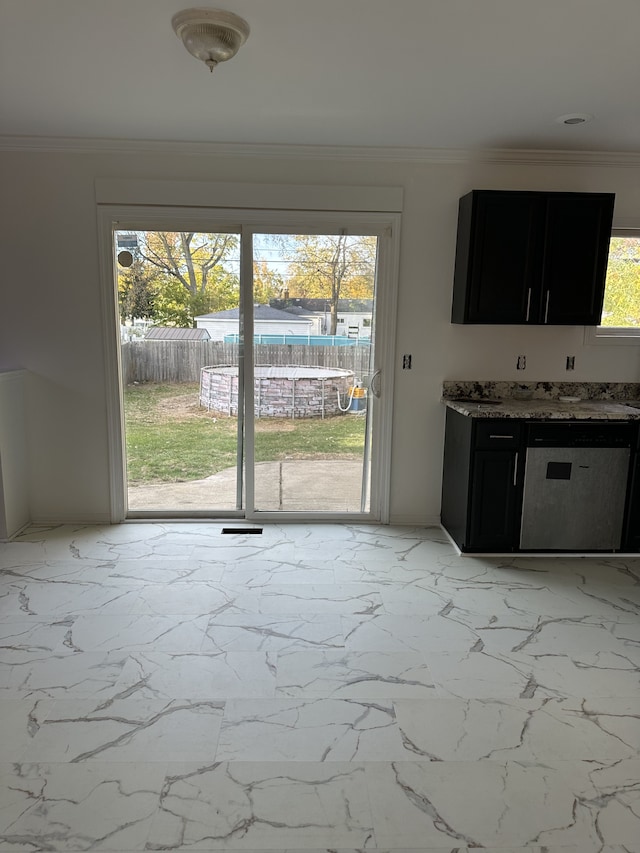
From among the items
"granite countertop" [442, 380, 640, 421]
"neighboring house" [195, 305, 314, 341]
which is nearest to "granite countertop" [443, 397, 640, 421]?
"granite countertop" [442, 380, 640, 421]

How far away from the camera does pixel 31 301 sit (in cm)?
388

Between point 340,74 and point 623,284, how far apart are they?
8.12 feet

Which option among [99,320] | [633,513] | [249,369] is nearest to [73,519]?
[99,320]

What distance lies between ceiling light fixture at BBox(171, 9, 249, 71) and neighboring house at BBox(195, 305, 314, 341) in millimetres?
1812

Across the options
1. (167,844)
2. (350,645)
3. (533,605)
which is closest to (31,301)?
(350,645)

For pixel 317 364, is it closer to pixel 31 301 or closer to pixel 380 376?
pixel 380 376

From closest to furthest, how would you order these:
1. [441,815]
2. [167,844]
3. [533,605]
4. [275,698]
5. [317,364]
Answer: [167,844], [441,815], [275,698], [533,605], [317,364]

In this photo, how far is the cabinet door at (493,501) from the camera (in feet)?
11.8

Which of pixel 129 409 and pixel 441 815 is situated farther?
pixel 129 409

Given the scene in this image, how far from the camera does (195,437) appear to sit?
424 cm

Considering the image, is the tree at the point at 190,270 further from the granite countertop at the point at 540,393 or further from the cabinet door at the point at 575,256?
the cabinet door at the point at 575,256

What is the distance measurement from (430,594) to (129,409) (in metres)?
2.39

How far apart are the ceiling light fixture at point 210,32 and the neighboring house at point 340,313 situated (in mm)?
1794

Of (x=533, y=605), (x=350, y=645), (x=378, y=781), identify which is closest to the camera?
(x=378, y=781)
